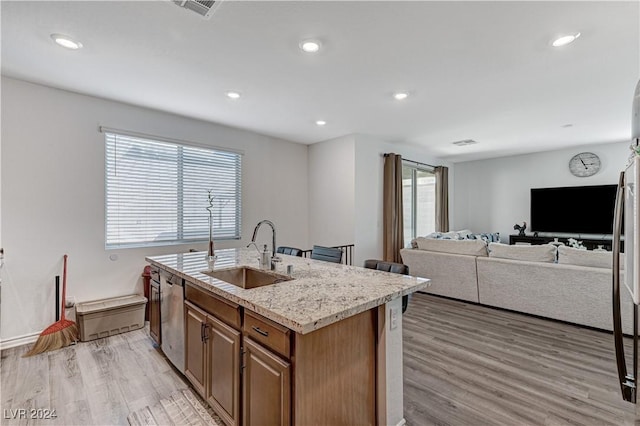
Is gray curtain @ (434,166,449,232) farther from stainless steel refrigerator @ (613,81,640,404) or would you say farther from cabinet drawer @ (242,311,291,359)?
cabinet drawer @ (242,311,291,359)

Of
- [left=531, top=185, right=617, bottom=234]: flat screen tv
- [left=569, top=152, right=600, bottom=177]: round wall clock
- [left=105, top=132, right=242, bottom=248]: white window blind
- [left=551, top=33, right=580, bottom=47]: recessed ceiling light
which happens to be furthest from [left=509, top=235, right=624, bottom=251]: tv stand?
[left=105, top=132, right=242, bottom=248]: white window blind

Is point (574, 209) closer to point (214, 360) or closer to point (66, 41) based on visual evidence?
point (214, 360)

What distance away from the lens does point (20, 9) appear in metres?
1.95

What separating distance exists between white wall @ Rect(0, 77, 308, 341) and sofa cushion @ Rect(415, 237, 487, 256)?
12.3 ft

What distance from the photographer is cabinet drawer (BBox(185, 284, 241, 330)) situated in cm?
169

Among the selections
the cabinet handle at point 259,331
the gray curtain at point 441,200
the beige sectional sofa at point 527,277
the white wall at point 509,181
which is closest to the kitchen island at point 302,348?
the cabinet handle at point 259,331

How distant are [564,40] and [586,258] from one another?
2415mm

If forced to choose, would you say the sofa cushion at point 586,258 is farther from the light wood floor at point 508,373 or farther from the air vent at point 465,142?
the air vent at point 465,142

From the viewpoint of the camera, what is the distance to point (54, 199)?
318cm

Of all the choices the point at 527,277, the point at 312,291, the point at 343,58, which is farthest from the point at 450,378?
the point at 343,58

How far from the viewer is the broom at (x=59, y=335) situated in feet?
9.34

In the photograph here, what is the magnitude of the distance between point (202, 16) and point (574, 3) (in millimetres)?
2417

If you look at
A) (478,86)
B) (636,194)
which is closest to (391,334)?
(636,194)

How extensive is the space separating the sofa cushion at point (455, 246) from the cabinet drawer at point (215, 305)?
144 inches
